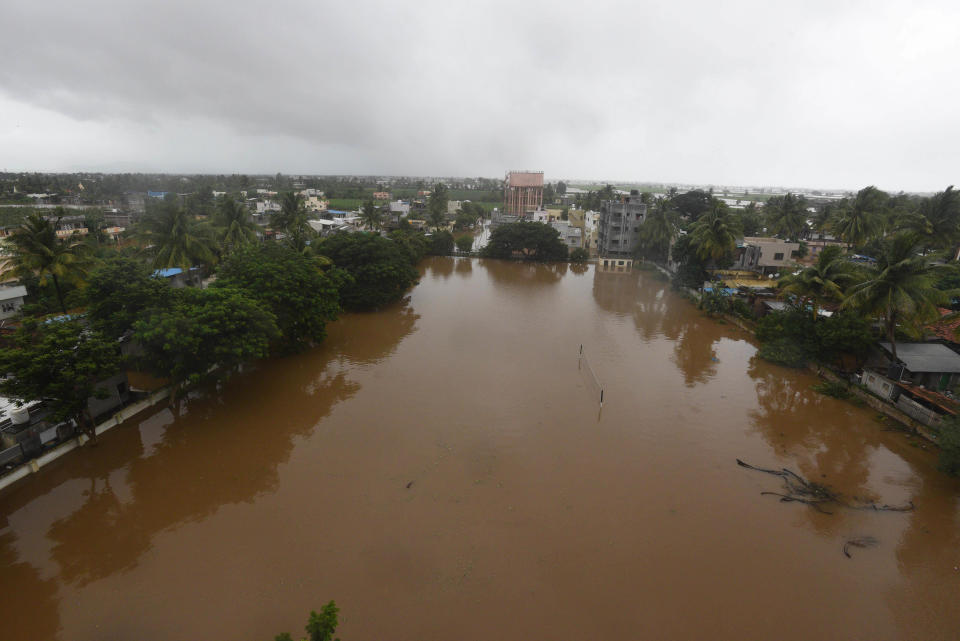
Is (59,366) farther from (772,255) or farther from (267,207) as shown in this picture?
(267,207)

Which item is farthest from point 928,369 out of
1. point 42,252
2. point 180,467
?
point 42,252

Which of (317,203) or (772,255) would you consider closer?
(772,255)

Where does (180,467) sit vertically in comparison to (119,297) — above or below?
below

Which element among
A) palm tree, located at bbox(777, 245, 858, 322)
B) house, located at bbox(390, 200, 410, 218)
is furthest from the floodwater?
house, located at bbox(390, 200, 410, 218)

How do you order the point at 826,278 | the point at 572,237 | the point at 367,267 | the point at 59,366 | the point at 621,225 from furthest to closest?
the point at 572,237 → the point at 621,225 → the point at 367,267 → the point at 826,278 → the point at 59,366

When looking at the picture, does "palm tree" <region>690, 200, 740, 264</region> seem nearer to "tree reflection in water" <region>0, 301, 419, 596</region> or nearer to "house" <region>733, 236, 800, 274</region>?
"house" <region>733, 236, 800, 274</region>
